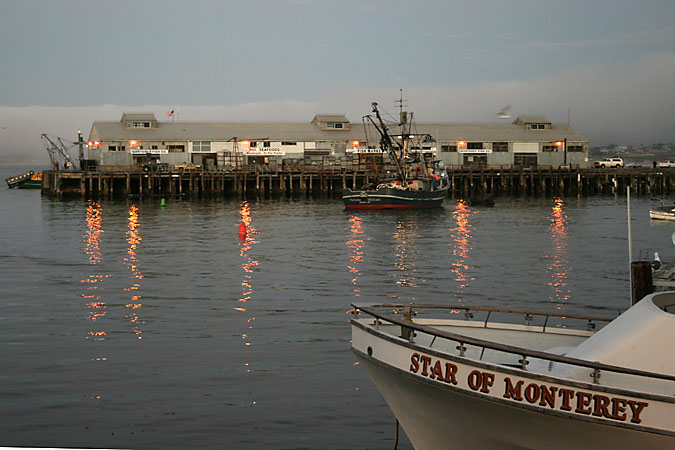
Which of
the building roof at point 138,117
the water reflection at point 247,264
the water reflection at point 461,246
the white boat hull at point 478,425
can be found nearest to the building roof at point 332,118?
the building roof at point 138,117

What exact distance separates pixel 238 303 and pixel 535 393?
1696cm

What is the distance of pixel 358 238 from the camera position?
4781cm

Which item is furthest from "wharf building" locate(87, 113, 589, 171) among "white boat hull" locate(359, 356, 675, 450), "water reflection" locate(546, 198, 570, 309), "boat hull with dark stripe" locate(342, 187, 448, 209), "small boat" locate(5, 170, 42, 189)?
"white boat hull" locate(359, 356, 675, 450)

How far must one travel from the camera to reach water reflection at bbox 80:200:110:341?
77.6ft

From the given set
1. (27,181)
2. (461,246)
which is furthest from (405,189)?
(27,181)

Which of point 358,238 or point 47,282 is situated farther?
point 358,238

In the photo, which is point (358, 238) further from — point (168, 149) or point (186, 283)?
point (168, 149)

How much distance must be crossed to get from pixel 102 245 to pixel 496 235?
2295cm

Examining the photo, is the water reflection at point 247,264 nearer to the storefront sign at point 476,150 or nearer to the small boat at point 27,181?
the storefront sign at point 476,150

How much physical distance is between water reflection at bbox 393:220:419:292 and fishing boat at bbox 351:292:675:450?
18.3 metres

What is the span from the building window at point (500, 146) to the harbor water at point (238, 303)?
1881 inches

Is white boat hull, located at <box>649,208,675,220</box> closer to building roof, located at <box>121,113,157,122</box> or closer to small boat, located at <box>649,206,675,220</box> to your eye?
small boat, located at <box>649,206,675,220</box>

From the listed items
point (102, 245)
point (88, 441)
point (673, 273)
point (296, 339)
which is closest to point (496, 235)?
point (102, 245)

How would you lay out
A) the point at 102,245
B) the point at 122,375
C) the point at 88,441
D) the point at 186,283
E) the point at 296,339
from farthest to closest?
the point at 102,245 → the point at 186,283 → the point at 296,339 → the point at 122,375 → the point at 88,441
